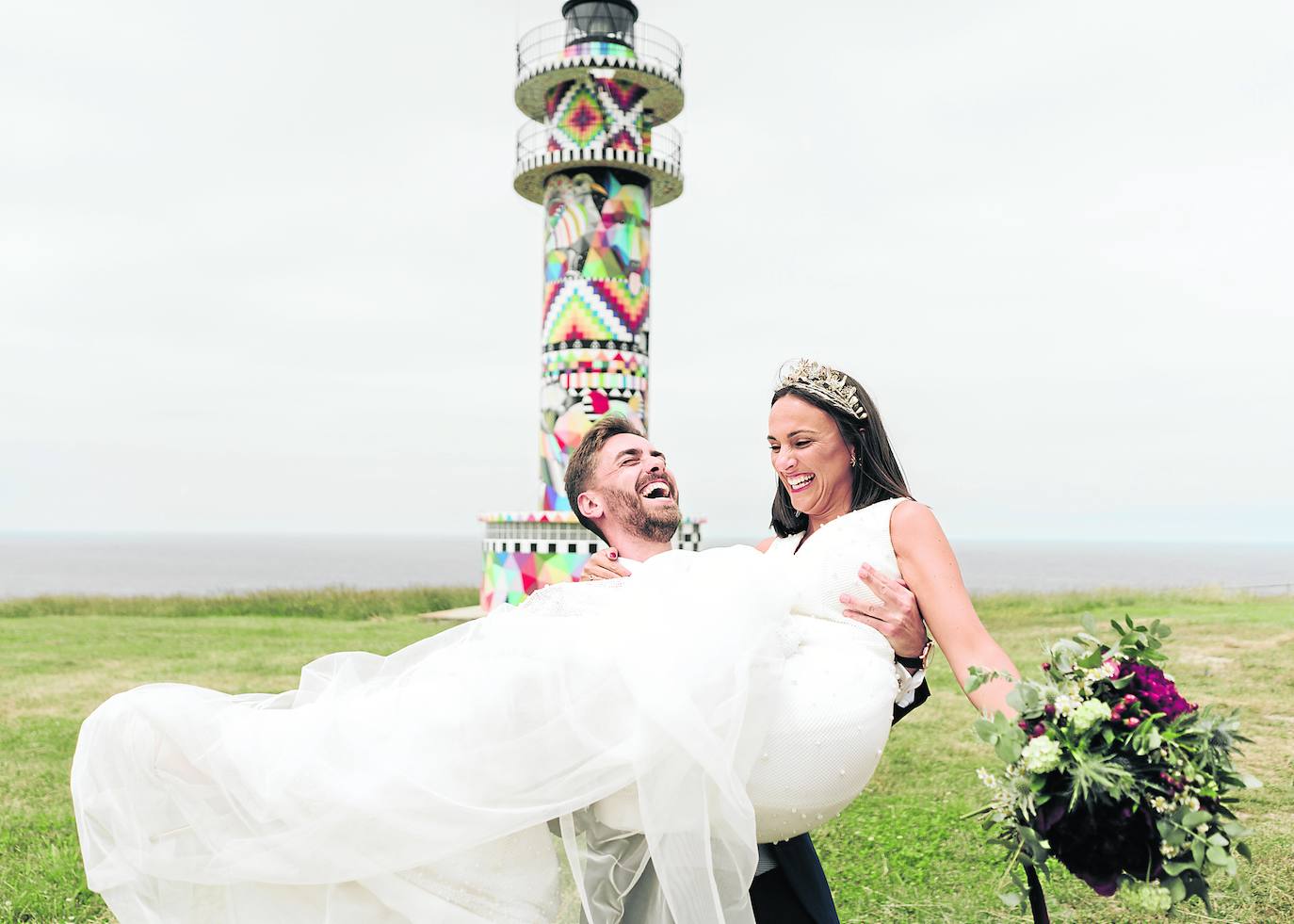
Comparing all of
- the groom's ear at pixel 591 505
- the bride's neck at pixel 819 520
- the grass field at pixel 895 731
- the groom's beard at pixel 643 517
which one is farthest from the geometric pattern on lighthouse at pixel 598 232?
the bride's neck at pixel 819 520

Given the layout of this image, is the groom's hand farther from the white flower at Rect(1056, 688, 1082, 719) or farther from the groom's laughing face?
the groom's laughing face

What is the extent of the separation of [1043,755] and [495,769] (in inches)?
60.7

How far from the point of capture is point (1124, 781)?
2.66m

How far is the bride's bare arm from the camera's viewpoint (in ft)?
10.9

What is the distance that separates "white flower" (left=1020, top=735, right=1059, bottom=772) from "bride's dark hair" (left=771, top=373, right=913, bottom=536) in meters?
1.34

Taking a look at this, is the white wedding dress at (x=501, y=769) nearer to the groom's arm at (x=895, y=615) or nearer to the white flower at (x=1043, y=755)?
the groom's arm at (x=895, y=615)

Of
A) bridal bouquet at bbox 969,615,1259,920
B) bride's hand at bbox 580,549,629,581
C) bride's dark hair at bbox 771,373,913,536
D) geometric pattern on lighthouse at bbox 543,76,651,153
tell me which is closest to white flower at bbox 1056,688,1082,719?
bridal bouquet at bbox 969,615,1259,920

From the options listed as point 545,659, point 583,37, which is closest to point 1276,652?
point 545,659

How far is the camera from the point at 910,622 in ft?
11.5

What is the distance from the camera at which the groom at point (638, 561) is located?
3.19 metres

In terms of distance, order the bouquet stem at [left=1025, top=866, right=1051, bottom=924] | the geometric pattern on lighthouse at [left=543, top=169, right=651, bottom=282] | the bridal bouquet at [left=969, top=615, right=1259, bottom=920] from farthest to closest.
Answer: the geometric pattern on lighthouse at [left=543, top=169, right=651, bottom=282] → the bouquet stem at [left=1025, top=866, right=1051, bottom=924] → the bridal bouquet at [left=969, top=615, right=1259, bottom=920]

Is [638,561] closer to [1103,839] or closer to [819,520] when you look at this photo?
[819,520]

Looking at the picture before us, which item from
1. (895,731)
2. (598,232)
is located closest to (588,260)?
(598,232)

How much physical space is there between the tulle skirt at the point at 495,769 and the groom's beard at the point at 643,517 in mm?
961
